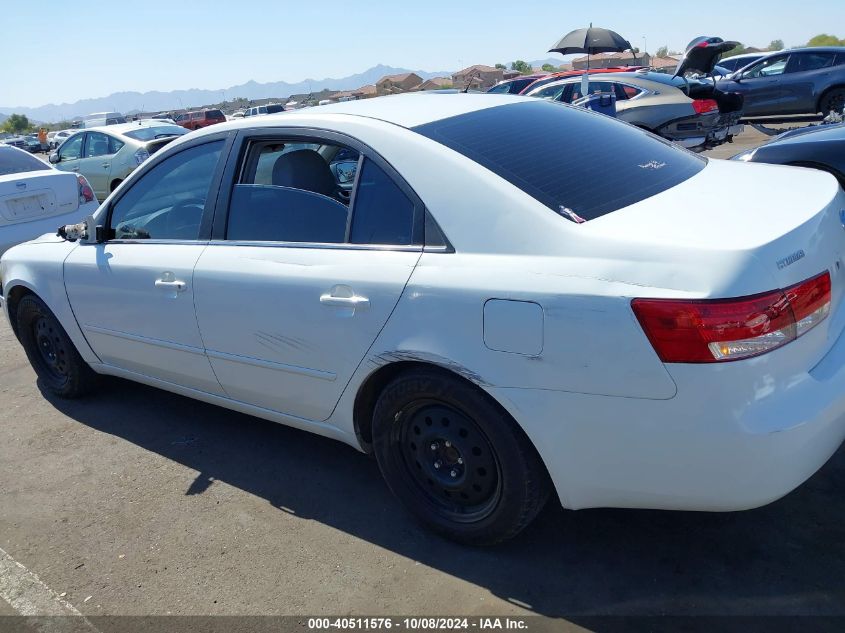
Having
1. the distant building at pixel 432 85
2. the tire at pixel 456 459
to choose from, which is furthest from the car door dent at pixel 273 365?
the distant building at pixel 432 85

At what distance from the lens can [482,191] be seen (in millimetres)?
2584

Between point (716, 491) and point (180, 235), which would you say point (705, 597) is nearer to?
point (716, 491)

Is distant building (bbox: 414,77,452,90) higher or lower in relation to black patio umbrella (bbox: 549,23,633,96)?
lower

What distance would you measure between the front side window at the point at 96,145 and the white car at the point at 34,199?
4055 mm

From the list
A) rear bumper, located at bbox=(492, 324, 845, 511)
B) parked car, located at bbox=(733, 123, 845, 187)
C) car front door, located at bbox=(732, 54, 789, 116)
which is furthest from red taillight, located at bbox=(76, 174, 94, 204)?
car front door, located at bbox=(732, 54, 789, 116)

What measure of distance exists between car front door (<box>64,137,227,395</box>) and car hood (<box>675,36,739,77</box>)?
8648 millimetres

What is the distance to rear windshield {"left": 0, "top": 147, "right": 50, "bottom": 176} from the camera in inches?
309

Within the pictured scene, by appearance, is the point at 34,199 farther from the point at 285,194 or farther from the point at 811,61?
the point at 811,61

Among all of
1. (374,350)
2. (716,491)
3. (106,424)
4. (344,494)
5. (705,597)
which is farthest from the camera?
(106,424)

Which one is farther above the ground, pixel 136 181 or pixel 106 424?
pixel 136 181

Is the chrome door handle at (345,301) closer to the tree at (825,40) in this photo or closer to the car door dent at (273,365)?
the car door dent at (273,365)

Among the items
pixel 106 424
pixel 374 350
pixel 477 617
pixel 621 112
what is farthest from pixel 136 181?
pixel 621 112

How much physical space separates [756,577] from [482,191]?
1657 millimetres

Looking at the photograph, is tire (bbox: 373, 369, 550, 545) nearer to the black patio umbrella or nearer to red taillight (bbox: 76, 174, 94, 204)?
red taillight (bbox: 76, 174, 94, 204)
